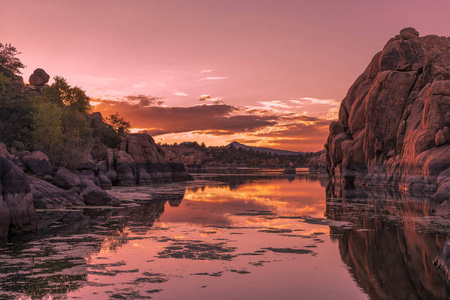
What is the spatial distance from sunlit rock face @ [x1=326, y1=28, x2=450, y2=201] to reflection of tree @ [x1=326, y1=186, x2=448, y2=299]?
21922mm

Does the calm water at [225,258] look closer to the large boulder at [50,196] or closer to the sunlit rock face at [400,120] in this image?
the large boulder at [50,196]

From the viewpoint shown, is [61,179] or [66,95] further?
[66,95]

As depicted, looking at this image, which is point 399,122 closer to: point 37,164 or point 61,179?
point 61,179

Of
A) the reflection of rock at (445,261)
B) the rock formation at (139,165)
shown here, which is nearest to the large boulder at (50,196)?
the reflection of rock at (445,261)

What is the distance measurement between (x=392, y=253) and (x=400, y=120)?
5658cm

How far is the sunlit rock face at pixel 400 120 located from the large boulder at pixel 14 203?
3840cm

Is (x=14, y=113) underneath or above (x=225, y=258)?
above

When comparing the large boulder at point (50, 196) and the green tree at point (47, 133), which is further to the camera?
the green tree at point (47, 133)

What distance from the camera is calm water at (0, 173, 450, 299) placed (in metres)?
10.1

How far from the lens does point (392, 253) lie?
14.5m

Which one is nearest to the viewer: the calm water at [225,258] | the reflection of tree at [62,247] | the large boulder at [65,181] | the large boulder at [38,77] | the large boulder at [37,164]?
the calm water at [225,258]

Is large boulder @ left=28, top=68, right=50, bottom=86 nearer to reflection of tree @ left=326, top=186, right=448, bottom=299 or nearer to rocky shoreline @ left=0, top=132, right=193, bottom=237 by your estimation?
rocky shoreline @ left=0, top=132, right=193, bottom=237

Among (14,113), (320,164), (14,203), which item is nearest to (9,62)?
(14,113)

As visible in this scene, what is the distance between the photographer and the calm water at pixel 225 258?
10.1 metres
